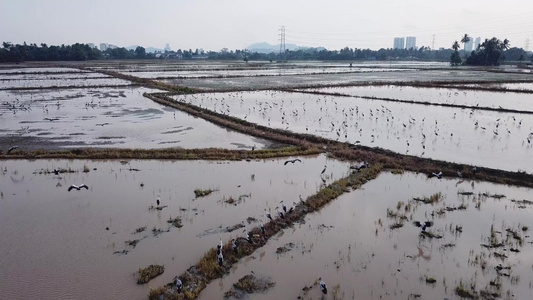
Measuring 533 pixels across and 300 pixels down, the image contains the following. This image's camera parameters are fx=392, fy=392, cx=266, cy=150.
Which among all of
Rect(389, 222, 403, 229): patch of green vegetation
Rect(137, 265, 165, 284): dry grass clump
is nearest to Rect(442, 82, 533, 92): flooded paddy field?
Rect(389, 222, 403, 229): patch of green vegetation

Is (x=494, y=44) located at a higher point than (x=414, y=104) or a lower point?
higher

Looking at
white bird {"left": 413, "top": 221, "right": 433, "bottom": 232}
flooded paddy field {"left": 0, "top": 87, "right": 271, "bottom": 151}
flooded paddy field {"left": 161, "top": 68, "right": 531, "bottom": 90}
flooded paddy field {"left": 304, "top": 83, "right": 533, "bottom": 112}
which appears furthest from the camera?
flooded paddy field {"left": 161, "top": 68, "right": 531, "bottom": 90}

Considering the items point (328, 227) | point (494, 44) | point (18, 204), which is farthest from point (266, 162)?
point (494, 44)

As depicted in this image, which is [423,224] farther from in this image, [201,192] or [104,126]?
[104,126]

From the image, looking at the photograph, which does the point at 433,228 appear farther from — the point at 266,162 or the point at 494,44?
the point at 494,44

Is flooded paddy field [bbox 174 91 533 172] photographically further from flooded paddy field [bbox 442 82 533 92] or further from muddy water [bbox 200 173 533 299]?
flooded paddy field [bbox 442 82 533 92]

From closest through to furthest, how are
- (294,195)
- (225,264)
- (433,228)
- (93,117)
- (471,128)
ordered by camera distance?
(225,264)
(433,228)
(294,195)
(471,128)
(93,117)
